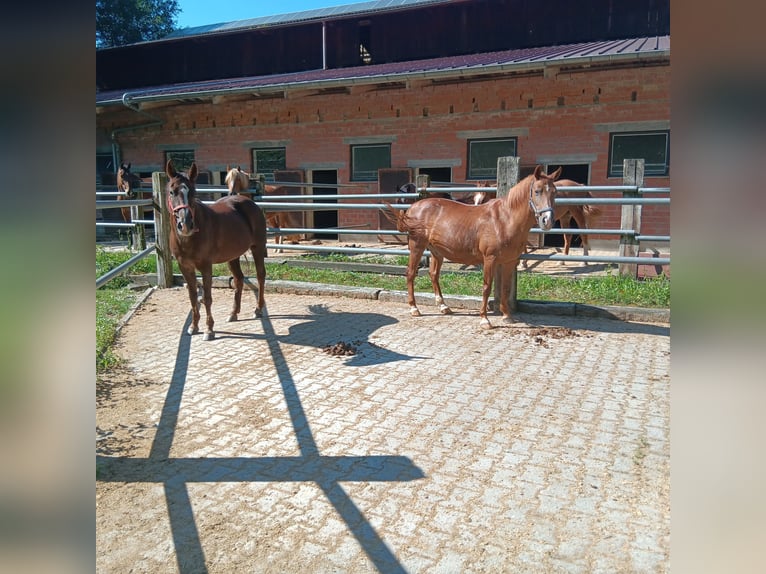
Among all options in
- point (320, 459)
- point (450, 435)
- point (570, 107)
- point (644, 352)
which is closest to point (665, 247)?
point (570, 107)

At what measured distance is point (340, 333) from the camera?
19.3ft

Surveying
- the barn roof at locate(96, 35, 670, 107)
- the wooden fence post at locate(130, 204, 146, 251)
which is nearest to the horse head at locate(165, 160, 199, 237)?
the wooden fence post at locate(130, 204, 146, 251)

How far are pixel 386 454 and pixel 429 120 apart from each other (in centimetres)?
1018

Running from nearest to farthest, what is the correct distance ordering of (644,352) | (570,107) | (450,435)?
(450,435) < (644,352) < (570,107)

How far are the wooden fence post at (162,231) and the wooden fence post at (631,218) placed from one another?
6.61 m

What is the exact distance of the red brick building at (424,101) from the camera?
10344mm

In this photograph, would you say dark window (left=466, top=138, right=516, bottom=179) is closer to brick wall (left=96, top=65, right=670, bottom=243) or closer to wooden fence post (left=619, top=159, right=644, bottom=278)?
brick wall (left=96, top=65, right=670, bottom=243)

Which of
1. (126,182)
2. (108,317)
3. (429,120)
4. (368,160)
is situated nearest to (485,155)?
(429,120)

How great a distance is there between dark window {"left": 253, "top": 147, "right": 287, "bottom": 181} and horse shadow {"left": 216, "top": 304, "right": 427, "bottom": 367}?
8.18m

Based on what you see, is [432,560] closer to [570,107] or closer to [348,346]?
[348,346]

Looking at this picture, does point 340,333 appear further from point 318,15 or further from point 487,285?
point 318,15

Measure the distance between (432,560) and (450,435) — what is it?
47.8 inches

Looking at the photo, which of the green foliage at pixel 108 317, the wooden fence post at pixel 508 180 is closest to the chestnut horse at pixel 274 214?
the green foliage at pixel 108 317

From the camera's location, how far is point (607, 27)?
12.9 metres
